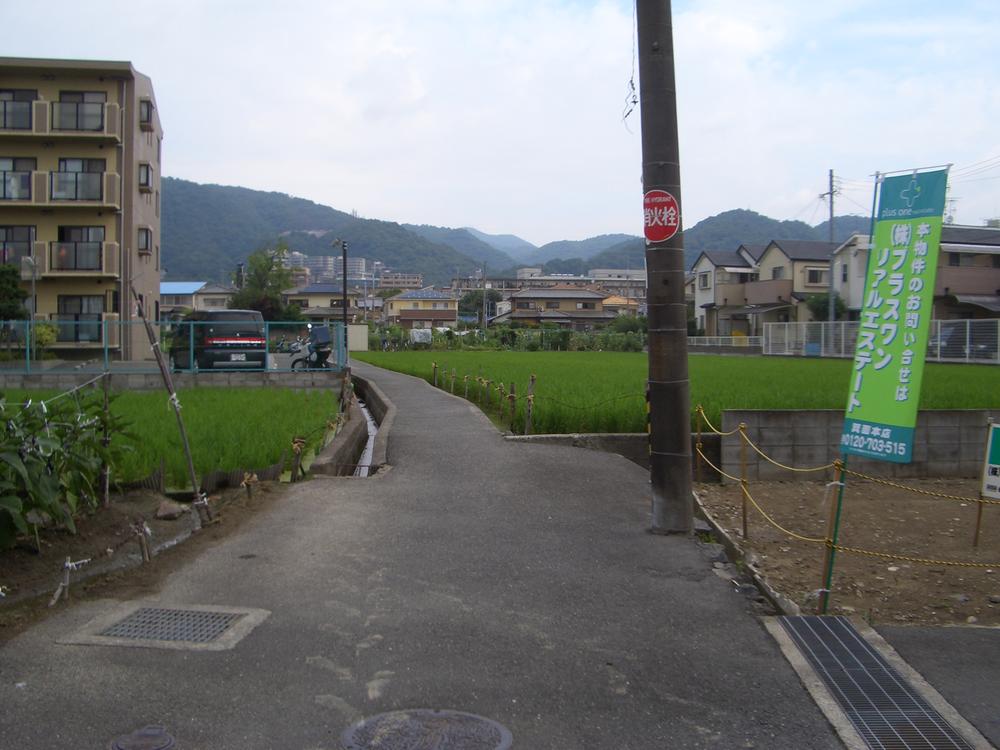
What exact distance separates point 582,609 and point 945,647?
1923mm

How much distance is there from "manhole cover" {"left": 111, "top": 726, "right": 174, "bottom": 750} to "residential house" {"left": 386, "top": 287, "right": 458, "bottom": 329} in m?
77.9

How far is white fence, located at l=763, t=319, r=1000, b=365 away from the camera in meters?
28.4

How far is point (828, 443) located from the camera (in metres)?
9.84

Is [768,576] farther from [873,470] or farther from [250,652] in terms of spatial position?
[873,470]

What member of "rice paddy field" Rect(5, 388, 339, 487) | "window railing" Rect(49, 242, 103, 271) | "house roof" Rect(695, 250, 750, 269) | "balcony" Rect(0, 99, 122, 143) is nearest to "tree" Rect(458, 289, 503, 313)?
"house roof" Rect(695, 250, 750, 269)

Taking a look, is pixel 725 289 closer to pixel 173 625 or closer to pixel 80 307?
pixel 80 307

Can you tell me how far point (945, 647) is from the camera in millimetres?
4387

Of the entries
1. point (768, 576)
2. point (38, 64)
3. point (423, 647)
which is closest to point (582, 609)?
point (423, 647)

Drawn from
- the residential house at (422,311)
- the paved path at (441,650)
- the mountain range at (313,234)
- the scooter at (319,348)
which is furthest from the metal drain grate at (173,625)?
the mountain range at (313,234)

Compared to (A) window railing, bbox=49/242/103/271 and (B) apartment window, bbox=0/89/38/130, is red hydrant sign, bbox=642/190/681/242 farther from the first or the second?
(B) apartment window, bbox=0/89/38/130

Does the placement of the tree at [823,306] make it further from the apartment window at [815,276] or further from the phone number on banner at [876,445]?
the phone number on banner at [876,445]

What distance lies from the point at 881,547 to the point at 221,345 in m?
15.0

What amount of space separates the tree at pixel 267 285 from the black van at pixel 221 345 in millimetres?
41160

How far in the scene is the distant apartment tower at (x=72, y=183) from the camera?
26.8 meters
